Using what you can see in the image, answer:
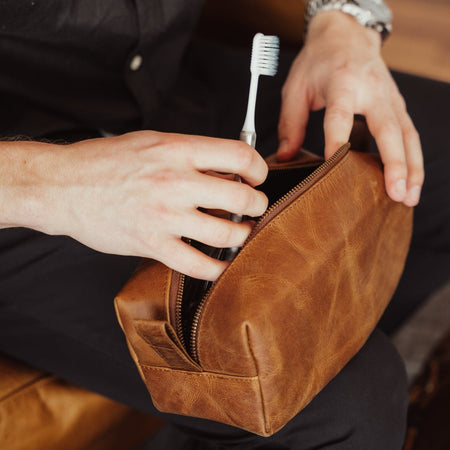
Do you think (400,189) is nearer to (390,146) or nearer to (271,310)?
(390,146)

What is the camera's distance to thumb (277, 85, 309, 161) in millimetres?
743

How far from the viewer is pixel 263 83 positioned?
3.04 feet

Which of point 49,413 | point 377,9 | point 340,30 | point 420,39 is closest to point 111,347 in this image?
point 49,413

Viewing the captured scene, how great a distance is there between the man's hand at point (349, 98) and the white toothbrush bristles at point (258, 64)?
0.14 metres

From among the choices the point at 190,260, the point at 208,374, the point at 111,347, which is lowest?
the point at 111,347

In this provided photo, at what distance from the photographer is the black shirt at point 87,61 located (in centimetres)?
70

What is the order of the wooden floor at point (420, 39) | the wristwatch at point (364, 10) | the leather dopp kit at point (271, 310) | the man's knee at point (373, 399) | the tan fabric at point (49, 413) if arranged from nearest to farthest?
1. the leather dopp kit at point (271, 310)
2. the man's knee at point (373, 399)
3. the tan fabric at point (49, 413)
4. the wristwatch at point (364, 10)
5. the wooden floor at point (420, 39)

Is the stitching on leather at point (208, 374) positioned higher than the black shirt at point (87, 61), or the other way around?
the black shirt at point (87, 61)

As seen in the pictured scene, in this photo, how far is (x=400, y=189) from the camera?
0.63 m

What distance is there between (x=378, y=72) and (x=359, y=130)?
109 millimetres

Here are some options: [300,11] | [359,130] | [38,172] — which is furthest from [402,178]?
[300,11]

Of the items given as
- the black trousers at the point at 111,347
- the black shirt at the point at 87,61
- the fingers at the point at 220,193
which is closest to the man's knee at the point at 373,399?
the black trousers at the point at 111,347

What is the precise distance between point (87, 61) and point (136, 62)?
79 millimetres

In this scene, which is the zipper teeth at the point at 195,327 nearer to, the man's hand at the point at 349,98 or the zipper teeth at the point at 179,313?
the zipper teeth at the point at 179,313
